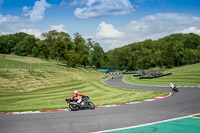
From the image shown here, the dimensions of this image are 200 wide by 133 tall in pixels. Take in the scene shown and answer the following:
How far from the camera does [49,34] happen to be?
135 m

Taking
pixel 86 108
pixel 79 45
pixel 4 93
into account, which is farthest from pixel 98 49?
pixel 86 108

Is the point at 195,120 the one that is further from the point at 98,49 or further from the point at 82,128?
the point at 98,49

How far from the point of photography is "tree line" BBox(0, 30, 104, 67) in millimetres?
109812

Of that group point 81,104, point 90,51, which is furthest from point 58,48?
point 81,104

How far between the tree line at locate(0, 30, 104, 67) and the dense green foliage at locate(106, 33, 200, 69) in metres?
34.7

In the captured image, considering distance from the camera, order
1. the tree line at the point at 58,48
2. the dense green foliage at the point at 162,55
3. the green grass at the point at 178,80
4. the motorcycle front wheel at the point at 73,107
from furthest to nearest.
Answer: the dense green foliage at the point at 162,55 < the tree line at the point at 58,48 < the green grass at the point at 178,80 < the motorcycle front wheel at the point at 73,107

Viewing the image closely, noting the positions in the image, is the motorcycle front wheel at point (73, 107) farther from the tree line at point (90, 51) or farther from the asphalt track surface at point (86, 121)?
the tree line at point (90, 51)

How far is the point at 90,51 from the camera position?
446ft

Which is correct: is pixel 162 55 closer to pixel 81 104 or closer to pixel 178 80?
pixel 178 80

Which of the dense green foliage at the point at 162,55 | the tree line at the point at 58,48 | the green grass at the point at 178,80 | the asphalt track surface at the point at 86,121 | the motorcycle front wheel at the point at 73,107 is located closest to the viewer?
the asphalt track surface at the point at 86,121

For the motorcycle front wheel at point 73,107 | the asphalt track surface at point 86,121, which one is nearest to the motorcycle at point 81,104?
the motorcycle front wheel at point 73,107

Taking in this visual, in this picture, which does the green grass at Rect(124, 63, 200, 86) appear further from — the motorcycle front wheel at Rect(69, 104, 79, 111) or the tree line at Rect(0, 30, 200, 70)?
the tree line at Rect(0, 30, 200, 70)

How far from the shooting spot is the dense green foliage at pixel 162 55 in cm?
12594

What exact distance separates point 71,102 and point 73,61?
81236 mm
